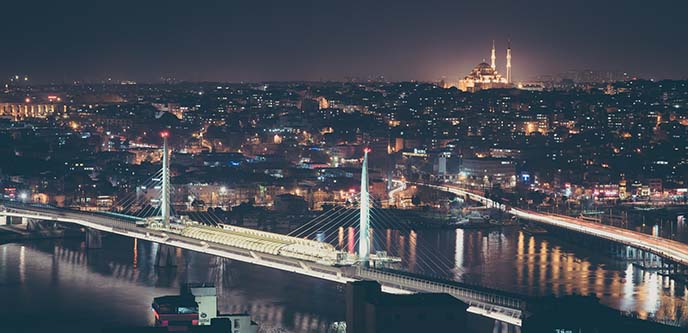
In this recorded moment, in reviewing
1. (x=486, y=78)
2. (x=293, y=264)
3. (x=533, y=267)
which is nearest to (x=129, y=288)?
(x=293, y=264)

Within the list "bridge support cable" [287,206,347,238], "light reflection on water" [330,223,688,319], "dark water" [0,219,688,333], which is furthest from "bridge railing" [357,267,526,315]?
"bridge support cable" [287,206,347,238]

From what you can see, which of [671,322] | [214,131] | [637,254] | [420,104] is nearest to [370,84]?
[420,104]

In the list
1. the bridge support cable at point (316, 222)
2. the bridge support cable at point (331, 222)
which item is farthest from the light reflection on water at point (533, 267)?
the bridge support cable at point (316, 222)

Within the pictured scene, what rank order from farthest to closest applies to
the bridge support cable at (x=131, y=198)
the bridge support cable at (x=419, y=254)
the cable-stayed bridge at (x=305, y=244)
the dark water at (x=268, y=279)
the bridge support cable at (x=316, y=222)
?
the bridge support cable at (x=131, y=198) → the bridge support cable at (x=316, y=222) → the bridge support cable at (x=419, y=254) → the dark water at (x=268, y=279) → the cable-stayed bridge at (x=305, y=244)

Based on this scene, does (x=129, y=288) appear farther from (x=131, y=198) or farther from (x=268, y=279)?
(x=131, y=198)

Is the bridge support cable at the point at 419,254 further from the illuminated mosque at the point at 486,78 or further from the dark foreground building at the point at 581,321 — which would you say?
the illuminated mosque at the point at 486,78

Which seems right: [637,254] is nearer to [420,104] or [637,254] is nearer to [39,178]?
[39,178]

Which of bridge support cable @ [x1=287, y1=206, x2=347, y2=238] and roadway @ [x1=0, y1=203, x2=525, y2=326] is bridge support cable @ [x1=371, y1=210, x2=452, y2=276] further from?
roadway @ [x1=0, y1=203, x2=525, y2=326]
